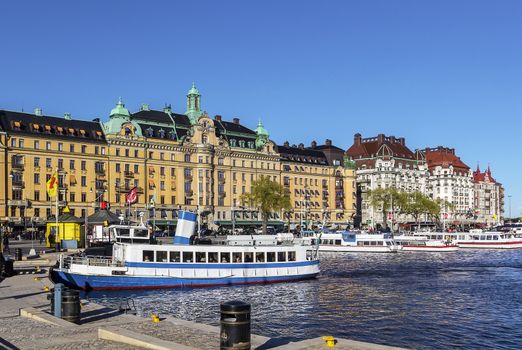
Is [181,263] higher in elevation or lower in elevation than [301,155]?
lower

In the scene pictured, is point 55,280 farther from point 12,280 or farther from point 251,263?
point 251,263

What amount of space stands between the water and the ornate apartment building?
58666 millimetres

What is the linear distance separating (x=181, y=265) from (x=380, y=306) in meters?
19.5

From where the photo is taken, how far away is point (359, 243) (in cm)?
12456

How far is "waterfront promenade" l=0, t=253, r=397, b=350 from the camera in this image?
23.3m

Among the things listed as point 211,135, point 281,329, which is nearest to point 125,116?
point 211,135

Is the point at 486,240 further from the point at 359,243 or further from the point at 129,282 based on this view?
the point at 129,282

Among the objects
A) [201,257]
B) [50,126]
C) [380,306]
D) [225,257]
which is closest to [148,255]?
[201,257]

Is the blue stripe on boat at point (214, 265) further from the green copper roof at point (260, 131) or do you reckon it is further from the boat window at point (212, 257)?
the green copper roof at point (260, 131)

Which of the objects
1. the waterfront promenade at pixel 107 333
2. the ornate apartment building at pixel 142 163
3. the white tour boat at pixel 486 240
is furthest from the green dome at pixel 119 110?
the waterfront promenade at pixel 107 333

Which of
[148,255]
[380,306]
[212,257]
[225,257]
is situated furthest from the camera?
[225,257]

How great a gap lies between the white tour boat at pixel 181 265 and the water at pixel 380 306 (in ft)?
5.06

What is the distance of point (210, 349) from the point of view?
75.6 ft

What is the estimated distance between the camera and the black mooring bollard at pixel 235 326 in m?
21.5
